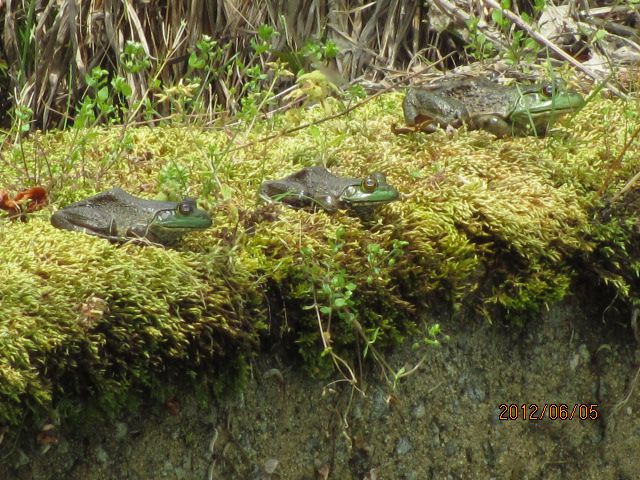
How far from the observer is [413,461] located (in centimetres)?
277

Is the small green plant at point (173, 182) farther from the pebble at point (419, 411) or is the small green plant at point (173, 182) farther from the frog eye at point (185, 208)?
the pebble at point (419, 411)

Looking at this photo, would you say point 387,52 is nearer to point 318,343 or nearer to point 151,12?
point 151,12

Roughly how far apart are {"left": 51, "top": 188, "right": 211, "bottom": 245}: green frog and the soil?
40 cm

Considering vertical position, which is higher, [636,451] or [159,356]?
[159,356]

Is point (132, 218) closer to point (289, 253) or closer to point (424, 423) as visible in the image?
point (289, 253)

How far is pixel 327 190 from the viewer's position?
2.77 m

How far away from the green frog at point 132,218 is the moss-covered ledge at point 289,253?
5 cm

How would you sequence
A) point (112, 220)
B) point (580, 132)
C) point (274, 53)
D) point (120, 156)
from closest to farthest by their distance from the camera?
point (112, 220) → point (120, 156) → point (580, 132) → point (274, 53)

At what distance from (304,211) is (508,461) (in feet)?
3.29

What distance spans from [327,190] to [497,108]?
943 millimetres

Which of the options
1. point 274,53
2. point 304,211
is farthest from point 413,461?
point 274,53

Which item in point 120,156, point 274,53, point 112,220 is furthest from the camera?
point 274,53

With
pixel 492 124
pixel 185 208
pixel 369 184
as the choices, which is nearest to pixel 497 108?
pixel 492 124

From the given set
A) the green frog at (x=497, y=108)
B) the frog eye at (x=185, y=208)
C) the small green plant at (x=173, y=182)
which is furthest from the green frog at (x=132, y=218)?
the green frog at (x=497, y=108)
